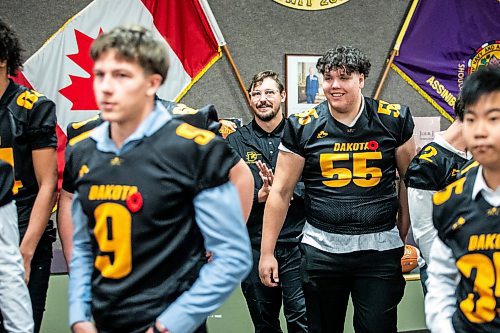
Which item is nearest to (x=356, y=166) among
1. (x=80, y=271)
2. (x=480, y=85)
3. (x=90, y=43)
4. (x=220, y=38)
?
(x=480, y=85)

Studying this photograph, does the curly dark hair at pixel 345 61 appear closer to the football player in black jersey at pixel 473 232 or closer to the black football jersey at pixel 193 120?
the black football jersey at pixel 193 120

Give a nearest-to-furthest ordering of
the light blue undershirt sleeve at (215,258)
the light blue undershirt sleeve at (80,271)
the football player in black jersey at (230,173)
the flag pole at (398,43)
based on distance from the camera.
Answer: the light blue undershirt sleeve at (215,258), the light blue undershirt sleeve at (80,271), the football player in black jersey at (230,173), the flag pole at (398,43)

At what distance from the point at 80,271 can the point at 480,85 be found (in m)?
1.11

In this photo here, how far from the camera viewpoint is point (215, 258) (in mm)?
1380

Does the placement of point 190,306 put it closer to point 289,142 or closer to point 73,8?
point 289,142

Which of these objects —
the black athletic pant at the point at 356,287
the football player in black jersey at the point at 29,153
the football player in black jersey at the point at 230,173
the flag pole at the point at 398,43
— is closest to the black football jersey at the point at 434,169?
the black athletic pant at the point at 356,287

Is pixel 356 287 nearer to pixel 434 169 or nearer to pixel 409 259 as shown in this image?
pixel 434 169

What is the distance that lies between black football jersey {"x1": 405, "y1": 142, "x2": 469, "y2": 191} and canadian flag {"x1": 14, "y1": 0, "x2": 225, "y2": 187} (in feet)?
7.67

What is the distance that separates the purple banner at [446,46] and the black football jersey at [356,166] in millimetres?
2473

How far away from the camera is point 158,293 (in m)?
Result: 1.37

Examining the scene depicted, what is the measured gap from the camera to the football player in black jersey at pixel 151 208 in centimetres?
135

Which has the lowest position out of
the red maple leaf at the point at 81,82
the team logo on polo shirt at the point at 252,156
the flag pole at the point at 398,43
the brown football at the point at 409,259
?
the brown football at the point at 409,259

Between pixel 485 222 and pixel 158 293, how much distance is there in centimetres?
82

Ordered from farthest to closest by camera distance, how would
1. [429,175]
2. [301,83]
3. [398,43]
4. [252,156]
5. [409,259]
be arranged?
[398,43], [301,83], [409,259], [252,156], [429,175]
